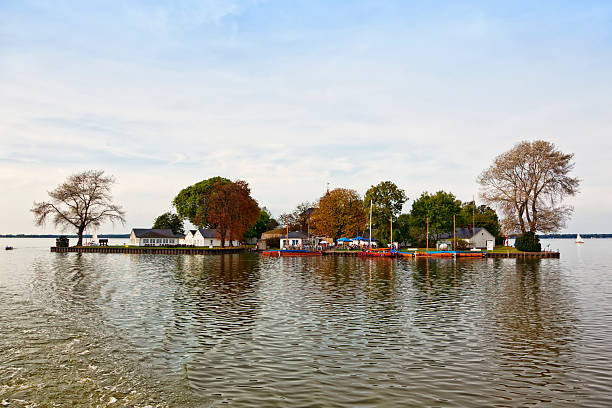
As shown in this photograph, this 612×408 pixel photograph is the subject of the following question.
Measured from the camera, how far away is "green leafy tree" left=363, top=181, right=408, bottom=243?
119412 mm

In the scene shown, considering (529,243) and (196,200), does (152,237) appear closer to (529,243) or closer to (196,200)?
(196,200)

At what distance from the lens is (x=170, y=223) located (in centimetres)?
15562

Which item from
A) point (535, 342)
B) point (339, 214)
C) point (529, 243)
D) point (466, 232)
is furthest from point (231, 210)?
point (535, 342)

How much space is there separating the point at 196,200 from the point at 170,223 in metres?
24.6

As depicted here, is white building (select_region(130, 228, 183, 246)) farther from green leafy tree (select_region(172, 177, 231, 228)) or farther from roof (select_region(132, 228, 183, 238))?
green leafy tree (select_region(172, 177, 231, 228))

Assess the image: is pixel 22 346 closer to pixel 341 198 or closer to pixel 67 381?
pixel 67 381

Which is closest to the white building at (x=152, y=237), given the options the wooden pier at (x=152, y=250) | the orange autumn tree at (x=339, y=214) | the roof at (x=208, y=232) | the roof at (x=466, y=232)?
the roof at (x=208, y=232)

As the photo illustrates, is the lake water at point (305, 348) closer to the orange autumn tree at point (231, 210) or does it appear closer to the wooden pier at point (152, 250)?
the wooden pier at point (152, 250)

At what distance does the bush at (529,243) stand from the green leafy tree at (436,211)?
26.4 metres

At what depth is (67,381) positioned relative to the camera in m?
14.8

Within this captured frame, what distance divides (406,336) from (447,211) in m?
97.2

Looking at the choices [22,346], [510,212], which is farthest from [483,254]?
[22,346]

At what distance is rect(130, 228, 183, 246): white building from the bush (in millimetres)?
103450

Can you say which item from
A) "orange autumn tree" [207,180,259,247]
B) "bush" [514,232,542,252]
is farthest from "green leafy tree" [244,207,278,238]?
"bush" [514,232,542,252]
